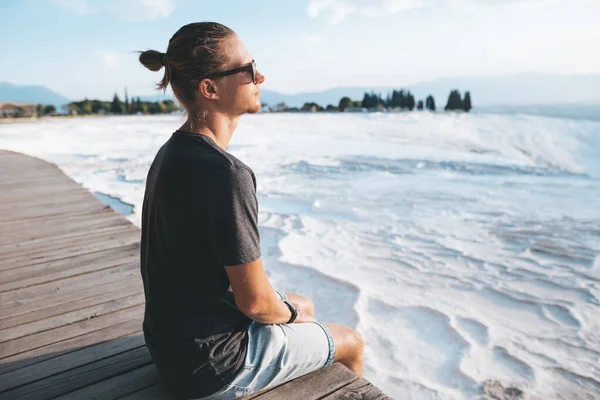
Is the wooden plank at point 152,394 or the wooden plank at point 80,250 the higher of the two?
the wooden plank at point 80,250

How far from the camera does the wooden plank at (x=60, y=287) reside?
297cm

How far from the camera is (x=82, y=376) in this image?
2.09 m

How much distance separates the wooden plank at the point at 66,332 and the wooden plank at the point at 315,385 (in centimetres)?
122

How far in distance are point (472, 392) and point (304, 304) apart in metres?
1.70

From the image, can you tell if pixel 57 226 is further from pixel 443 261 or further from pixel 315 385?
pixel 443 261

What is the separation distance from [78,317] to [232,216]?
6.28 feet

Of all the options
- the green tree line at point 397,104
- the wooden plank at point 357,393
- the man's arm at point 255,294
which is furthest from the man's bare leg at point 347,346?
the green tree line at point 397,104

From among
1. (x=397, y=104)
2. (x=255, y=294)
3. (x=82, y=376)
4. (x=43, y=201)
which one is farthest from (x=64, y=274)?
(x=397, y=104)

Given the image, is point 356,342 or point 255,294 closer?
point 255,294

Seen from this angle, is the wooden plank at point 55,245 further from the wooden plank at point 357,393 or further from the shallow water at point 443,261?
the wooden plank at point 357,393

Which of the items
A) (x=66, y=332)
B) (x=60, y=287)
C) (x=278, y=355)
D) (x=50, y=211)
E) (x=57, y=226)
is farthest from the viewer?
(x=50, y=211)

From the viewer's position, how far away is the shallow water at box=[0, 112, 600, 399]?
3502 millimetres

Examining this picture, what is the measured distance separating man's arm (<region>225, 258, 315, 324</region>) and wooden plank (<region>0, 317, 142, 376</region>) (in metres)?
1.23

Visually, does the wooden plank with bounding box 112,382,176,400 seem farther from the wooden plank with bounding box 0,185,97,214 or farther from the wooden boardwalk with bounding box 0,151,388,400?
the wooden plank with bounding box 0,185,97,214
